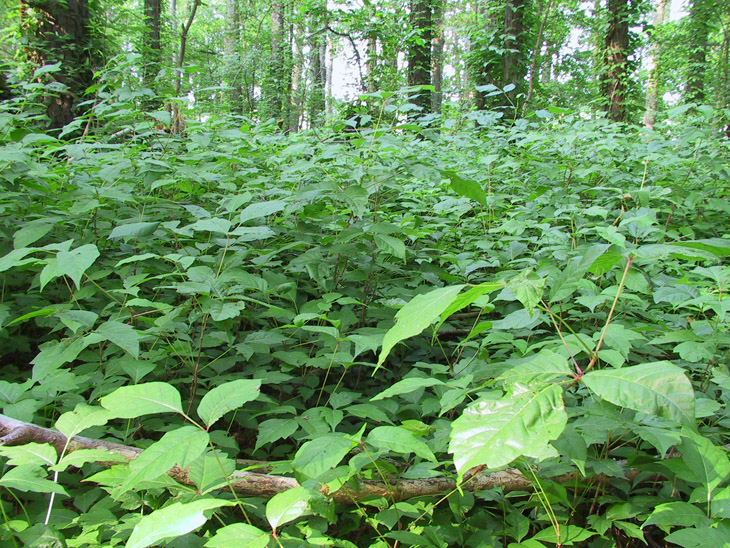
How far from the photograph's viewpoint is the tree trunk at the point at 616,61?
790 centimetres

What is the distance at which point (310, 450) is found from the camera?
1039mm

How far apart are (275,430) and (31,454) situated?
0.64 m

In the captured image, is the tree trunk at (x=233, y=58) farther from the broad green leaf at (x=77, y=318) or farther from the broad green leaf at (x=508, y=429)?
the broad green leaf at (x=508, y=429)

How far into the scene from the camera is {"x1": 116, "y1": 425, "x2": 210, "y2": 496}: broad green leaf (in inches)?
33.2

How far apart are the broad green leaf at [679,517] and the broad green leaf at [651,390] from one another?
47 centimetres

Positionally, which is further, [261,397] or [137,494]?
[261,397]

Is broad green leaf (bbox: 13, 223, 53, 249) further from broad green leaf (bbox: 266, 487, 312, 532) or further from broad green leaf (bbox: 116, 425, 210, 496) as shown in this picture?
broad green leaf (bbox: 266, 487, 312, 532)

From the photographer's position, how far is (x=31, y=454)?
1.07 m

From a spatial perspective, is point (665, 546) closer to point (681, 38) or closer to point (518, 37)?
point (518, 37)

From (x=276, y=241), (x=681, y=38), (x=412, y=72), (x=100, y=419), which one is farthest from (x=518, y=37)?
(x=100, y=419)

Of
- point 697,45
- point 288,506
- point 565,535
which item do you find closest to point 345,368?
point 288,506

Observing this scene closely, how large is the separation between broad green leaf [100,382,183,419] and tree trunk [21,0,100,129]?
5.85 metres

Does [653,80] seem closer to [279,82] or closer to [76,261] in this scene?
[279,82]

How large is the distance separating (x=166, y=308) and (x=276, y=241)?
0.97m
